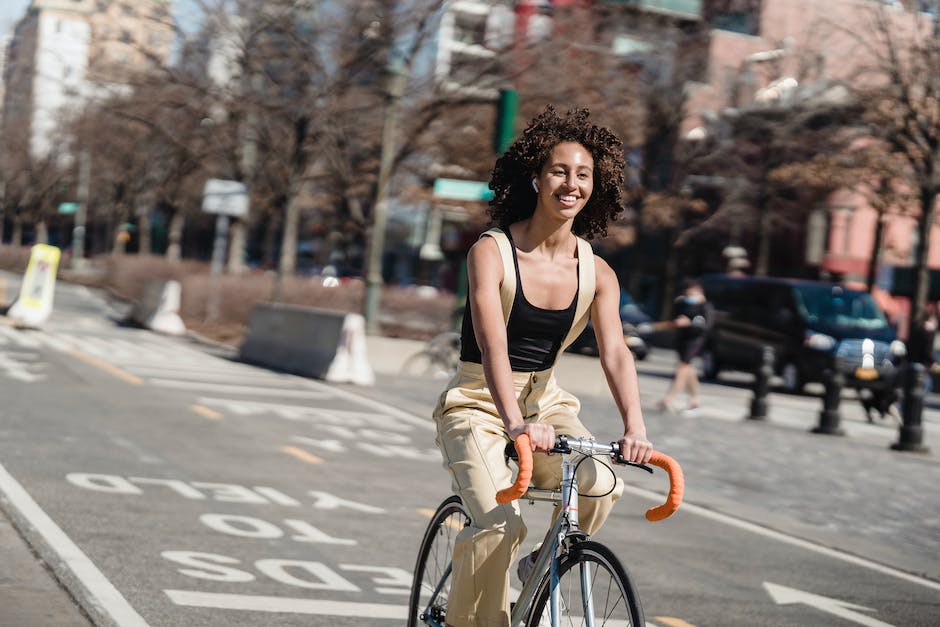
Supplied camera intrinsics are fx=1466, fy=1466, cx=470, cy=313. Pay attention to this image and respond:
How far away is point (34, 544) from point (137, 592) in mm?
960

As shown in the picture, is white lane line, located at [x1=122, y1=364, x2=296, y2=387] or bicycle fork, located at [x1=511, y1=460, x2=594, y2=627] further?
white lane line, located at [x1=122, y1=364, x2=296, y2=387]

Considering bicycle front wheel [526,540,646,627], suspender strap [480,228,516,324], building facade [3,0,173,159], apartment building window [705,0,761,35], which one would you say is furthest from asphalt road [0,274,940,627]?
apartment building window [705,0,761,35]

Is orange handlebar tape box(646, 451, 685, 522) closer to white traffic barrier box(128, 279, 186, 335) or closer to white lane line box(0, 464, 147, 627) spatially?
white lane line box(0, 464, 147, 627)

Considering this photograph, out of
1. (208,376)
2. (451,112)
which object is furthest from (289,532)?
(451,112)

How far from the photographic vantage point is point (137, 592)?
6.02m

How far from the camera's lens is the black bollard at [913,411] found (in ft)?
52.9

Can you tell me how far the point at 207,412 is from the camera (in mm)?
13508

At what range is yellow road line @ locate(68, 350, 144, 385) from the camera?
16.2 meters

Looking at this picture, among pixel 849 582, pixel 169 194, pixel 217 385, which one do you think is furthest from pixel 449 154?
pixel 849 582

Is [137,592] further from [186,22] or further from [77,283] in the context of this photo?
[77,283]

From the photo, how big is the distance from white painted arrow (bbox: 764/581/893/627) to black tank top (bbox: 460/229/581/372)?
314 cm

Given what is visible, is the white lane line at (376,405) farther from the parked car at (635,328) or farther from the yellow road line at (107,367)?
the parked car at (635,328)

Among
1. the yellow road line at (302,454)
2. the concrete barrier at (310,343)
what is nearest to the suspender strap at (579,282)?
the yellow road line at (302,454)

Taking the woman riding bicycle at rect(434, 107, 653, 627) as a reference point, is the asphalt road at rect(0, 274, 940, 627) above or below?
below
